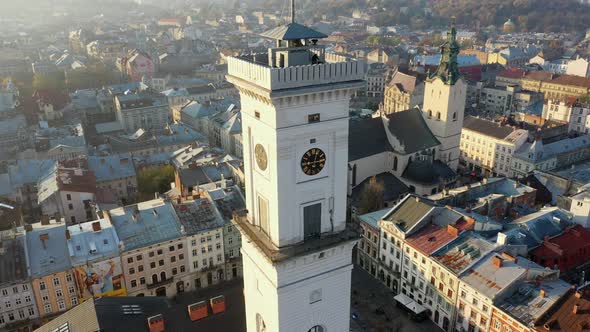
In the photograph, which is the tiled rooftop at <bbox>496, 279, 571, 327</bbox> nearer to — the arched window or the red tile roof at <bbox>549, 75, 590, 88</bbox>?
the arched window

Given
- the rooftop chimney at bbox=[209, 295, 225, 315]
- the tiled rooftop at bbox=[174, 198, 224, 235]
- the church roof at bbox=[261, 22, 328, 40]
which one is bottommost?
the tiled rooftop at bbox=[174, 198, 224, 235]

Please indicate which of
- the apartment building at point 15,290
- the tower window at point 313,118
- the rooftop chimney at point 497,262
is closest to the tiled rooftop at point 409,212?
the rooftop chimney at point 497,262

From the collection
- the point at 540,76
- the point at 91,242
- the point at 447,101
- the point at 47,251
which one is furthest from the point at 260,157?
the point at 540,76

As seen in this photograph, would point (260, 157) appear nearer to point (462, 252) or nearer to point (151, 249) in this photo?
point (462, 252)

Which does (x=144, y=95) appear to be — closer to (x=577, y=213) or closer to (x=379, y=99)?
(x=379, y=99)

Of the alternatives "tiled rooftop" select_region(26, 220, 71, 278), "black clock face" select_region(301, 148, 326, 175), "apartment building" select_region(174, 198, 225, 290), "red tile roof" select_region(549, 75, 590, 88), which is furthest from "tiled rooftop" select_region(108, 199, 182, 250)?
"red tile roof" select_region(549, 75, 590, 88)

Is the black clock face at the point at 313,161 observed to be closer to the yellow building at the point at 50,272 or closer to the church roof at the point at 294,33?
the church roof at the point at 294,33
